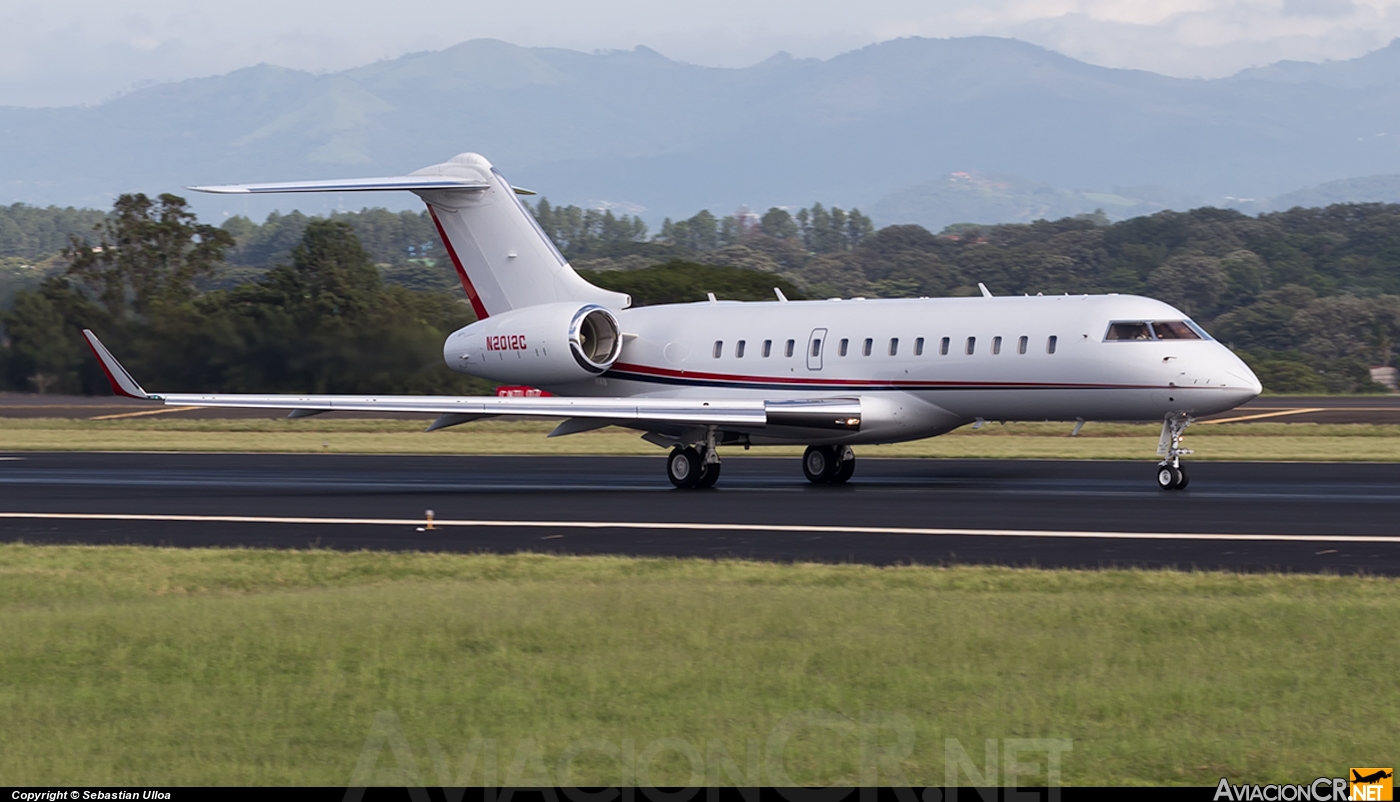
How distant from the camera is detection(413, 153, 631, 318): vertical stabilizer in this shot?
1273 inches

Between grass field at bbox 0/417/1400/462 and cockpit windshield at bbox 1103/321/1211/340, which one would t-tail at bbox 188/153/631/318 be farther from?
cockpit windshield at bbox 1103/321/1211/340

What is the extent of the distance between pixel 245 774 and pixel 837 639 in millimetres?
4806

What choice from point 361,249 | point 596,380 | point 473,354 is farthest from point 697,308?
point 361,249

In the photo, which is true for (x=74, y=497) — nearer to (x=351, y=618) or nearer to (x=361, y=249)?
(x=351, y=618)

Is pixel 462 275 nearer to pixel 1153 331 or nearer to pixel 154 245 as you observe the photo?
pixel 1153 331

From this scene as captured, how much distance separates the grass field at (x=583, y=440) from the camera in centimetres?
3634

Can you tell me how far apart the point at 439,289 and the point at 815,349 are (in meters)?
77.3

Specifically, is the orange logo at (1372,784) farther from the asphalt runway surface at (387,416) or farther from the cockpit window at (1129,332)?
the asphalt runway surface at (387,416)

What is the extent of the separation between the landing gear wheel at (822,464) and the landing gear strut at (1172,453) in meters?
5.90

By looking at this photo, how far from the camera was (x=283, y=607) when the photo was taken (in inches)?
519

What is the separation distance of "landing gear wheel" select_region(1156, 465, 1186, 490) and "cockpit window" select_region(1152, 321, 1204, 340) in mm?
2119

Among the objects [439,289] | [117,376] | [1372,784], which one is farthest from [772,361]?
[439,289]

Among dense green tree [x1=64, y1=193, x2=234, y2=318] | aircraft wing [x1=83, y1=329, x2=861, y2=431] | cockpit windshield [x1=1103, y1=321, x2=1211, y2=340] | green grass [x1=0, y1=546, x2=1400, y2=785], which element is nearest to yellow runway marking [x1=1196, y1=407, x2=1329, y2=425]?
cockpit windshield [x1=1103, y1=321, x2=1211, y2=340]

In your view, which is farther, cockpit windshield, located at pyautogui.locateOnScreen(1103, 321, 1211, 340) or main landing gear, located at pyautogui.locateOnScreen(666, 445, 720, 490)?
main landing gear, located at pyautogui.locateOnScreen(666, 445, 720, 490)
